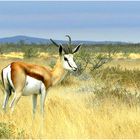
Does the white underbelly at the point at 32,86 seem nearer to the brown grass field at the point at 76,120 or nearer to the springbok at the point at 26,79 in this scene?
the springbok at the point at 26,79

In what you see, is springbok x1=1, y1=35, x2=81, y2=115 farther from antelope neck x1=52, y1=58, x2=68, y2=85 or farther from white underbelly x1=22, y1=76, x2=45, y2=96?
antelope neck x1=52, y1=58, x2=68, y2=85

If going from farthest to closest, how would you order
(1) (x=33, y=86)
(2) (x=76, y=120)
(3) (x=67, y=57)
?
1. (3) (x=67, y=57)
2. (1) (x=33, y=86)
3. (2) (x=76, y=120)

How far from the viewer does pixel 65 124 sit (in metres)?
8.80

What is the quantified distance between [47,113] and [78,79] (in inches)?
398

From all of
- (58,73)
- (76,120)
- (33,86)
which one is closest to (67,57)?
(58,73)

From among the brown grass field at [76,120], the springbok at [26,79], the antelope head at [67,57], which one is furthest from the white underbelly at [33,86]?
the antelope head at [67,57]

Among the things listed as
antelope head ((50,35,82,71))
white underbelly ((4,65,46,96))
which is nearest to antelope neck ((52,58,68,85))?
antelope head ((50,35,82,71))

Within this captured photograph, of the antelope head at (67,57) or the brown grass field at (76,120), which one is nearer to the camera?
the brown grass field at (76,120)

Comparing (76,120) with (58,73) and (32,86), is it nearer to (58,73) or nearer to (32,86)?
(32,86)

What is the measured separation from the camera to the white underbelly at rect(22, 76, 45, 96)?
31.2 feet

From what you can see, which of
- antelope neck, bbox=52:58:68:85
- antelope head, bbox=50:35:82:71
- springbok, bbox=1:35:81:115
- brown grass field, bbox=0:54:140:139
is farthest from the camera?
antelope neck, bbox=52:58:68:85

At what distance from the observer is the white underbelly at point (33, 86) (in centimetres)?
950

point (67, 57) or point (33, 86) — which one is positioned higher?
point (67, 57)

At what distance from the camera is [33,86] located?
31.2ft
